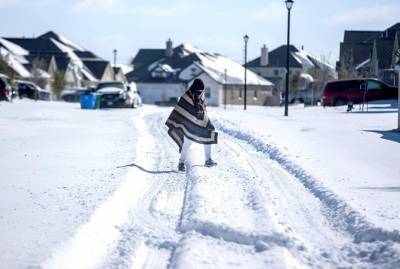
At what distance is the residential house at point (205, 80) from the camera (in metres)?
71.4

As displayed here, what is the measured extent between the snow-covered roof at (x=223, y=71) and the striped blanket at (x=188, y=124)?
58893 mm

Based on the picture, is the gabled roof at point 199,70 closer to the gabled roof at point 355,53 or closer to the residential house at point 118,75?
the residential house at point 118,75

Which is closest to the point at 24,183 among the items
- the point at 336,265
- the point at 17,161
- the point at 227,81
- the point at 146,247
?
the point at 17,161

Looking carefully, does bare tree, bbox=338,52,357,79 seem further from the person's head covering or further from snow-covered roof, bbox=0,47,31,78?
the person's head covering

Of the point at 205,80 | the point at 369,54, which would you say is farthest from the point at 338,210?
the point at 205,80

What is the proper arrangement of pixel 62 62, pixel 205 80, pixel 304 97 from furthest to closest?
pixel 62 62 < pixel 205 80 < pixel 304 97

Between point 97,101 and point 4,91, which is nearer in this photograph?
point 97,101

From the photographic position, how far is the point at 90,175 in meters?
10.5

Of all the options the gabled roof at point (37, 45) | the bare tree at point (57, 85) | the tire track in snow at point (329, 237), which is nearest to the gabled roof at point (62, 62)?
the gabled roof at point (37, 45)

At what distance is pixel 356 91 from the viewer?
34.1m

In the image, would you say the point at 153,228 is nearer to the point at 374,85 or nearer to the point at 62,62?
the point at 374,85

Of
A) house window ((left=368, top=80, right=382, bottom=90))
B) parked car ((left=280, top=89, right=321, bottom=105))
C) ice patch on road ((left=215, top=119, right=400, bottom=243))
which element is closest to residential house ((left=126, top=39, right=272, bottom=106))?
parked car ((left=280, top=89, right=321, bottom=105))

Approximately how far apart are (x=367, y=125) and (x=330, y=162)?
9.58 m

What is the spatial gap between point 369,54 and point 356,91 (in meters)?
21.1
